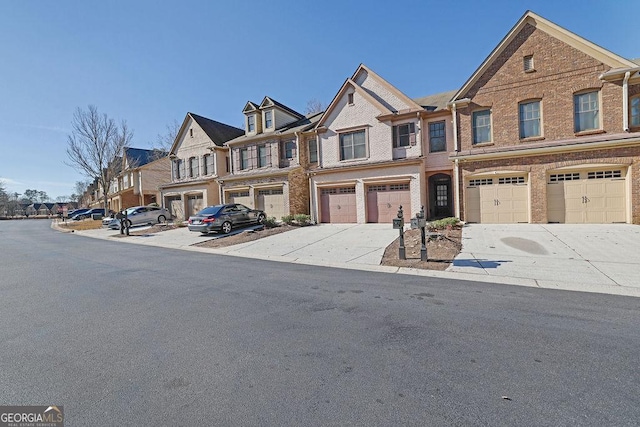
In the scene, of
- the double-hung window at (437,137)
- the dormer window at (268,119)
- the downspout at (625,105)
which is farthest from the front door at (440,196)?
the dormer window at (268,119)

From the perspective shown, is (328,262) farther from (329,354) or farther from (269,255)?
(329,354)

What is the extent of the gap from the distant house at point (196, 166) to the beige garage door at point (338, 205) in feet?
36.5

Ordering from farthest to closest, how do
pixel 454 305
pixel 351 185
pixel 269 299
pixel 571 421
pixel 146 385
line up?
pixel 351 185
pixel 269 299
pixel 454 305
pixel 146 385
pixel 571 421

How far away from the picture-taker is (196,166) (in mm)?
27047

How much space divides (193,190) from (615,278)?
2702 cm

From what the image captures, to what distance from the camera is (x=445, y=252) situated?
922 centimetres

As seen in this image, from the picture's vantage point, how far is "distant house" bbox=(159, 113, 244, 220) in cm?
2577

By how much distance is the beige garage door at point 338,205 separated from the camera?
714 inches

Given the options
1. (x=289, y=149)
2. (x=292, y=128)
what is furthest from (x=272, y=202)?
(x=292, y=128)

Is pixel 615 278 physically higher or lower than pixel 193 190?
lower

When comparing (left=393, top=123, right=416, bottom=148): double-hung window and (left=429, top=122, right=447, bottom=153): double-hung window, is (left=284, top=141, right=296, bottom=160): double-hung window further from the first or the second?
(left=429, top=122, right=447, bottom=153): double-hung window

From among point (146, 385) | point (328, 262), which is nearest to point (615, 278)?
point (328, 262)

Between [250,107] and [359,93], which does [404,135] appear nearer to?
[359,93]

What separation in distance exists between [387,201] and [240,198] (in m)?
11.7
